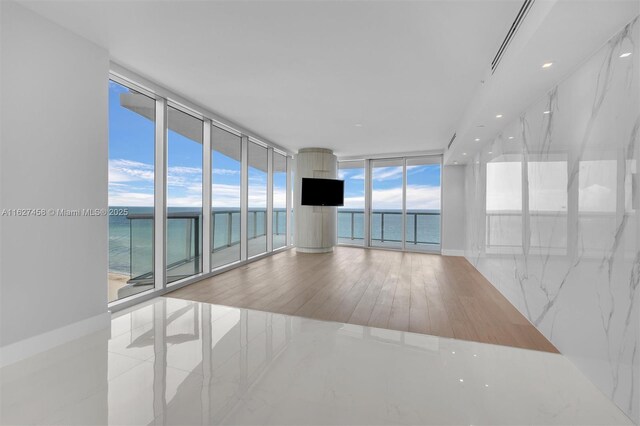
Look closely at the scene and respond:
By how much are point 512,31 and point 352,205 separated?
6.54m

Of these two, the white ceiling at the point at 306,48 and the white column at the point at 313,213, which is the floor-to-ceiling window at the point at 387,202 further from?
the white ceiling at the point at 306,48

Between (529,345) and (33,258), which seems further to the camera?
(529,345)

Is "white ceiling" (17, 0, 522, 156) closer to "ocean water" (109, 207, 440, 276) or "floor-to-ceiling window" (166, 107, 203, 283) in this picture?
"floor-to-ceiling window" (166, 107, 203, 283)

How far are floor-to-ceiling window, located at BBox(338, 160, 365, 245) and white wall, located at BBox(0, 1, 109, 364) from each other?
660 cm

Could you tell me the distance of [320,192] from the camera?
24.2 ft

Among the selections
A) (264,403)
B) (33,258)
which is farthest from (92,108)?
(264,403)

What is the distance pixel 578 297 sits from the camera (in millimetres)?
2131

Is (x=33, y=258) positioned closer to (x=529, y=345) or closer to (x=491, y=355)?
(x=491, y=355)

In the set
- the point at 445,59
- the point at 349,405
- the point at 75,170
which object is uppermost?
the point at 445,59

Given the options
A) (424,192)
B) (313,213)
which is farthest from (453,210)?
(313,213)

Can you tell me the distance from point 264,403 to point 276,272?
3.54 meters

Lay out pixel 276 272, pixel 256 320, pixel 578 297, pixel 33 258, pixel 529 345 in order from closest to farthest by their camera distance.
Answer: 1. pixel 578 297
2. pixel 33 258
3. pixel 529 345
4. pixel 256 320
5. pixel 276 272

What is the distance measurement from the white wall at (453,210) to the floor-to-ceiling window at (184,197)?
6011mm

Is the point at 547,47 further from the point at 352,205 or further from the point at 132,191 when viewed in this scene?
the point at 352,205
